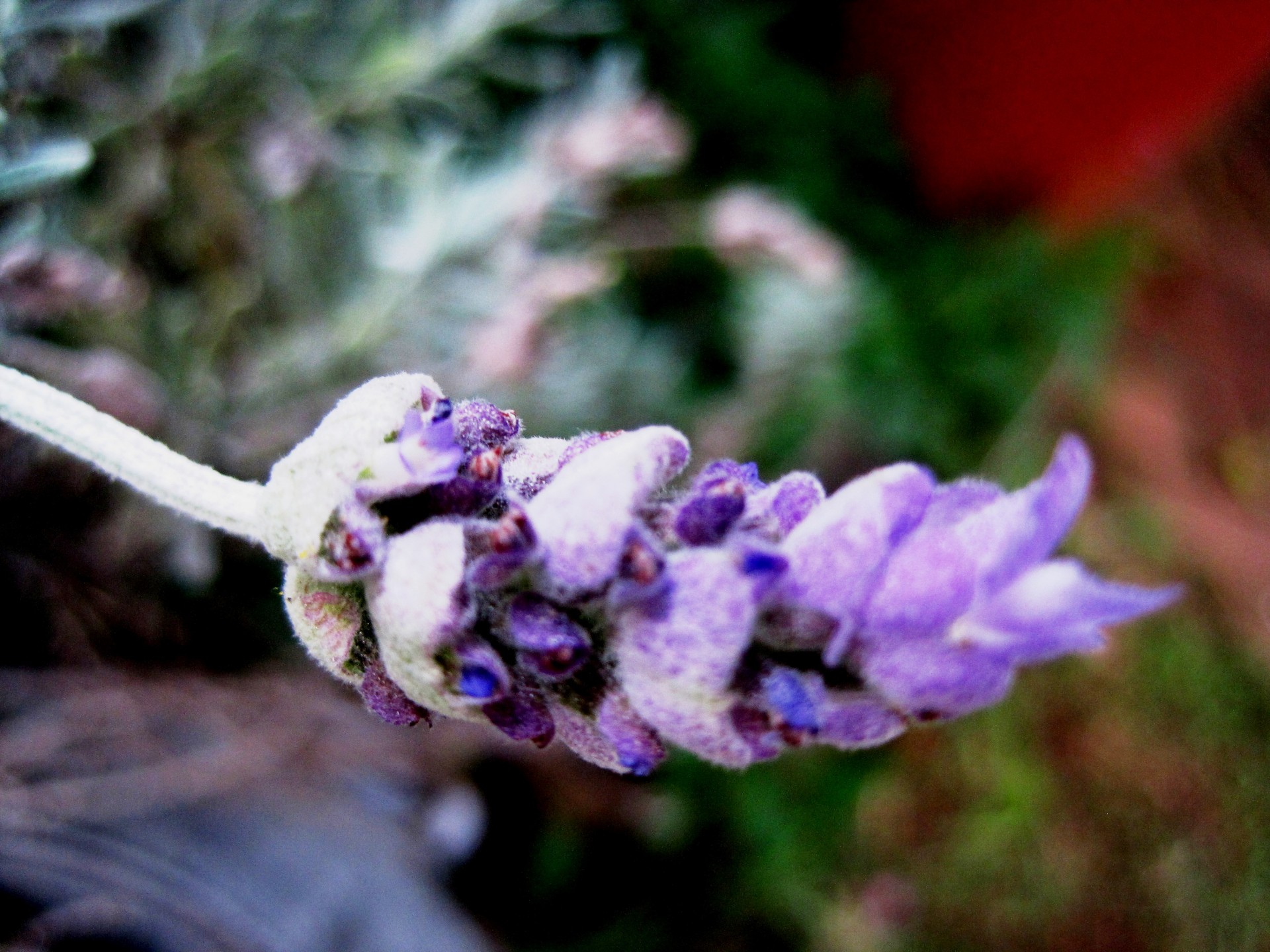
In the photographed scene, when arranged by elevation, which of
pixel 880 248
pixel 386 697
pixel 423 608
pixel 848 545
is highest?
pixel 848 545

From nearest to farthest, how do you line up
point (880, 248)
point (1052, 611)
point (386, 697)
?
point (1052, 611) < point (386, 697) < point (880, 248)

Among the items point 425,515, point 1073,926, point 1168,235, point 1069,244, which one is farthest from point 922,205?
point 425,515

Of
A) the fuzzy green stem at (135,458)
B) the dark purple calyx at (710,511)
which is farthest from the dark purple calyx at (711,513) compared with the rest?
the fuzzy green stem at (135,458)

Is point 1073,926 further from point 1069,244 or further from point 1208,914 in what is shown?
point 1069,244

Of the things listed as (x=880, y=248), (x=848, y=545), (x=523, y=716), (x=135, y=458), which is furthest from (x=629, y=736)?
(x=880, y=248)

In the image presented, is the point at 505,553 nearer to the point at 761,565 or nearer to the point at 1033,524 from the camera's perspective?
the point at 761,565

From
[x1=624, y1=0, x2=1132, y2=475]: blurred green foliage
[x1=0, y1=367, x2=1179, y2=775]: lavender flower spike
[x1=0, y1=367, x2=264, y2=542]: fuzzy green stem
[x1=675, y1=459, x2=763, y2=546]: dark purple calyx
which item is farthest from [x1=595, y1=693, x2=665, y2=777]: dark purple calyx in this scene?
[x1=624, y1=0, x2=1132, y2=475]: blurred green foliage

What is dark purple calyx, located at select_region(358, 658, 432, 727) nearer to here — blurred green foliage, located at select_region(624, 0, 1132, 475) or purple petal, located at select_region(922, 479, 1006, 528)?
purple petal, located at select_region(922, 479, 1006, 528)
